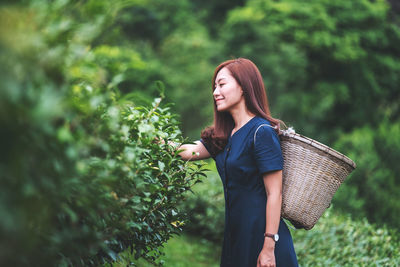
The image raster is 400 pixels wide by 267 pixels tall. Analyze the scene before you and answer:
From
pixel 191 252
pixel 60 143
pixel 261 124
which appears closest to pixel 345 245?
pixel 191 252

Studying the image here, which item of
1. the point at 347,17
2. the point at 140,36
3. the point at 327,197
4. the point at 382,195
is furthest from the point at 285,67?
the point at 327,197

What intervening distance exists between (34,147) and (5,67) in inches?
8.6

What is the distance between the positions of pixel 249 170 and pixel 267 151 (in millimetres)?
181

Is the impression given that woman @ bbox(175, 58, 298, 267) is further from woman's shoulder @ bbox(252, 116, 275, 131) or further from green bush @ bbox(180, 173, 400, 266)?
green bush @ bbox(180, 173, 400, 266)

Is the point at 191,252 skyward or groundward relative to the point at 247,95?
groundward

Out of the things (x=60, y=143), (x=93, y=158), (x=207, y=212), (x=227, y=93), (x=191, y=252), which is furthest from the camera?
(x=207, y=212)

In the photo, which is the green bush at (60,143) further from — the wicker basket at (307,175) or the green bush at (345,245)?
the green bush at (345,245)

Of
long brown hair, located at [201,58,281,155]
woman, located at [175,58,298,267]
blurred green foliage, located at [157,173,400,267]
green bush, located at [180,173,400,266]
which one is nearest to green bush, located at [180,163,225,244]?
blurred green foliage, located at [157,173,400,267]

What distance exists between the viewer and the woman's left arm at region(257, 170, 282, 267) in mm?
2359

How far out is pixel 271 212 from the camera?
2.36m

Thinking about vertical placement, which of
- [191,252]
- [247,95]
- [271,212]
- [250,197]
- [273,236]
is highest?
[247,95]

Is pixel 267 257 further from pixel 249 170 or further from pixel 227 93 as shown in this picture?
pixel 227 93

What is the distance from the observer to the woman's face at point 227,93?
2.61 meters

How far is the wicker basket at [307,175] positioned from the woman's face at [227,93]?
0.39 metres
